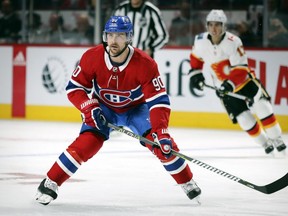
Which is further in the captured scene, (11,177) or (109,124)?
(11,177)

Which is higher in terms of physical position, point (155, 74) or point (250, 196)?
point (155, 74)

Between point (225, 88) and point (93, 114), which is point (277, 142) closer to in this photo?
point (225, 88)

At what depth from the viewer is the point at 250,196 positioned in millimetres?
5844

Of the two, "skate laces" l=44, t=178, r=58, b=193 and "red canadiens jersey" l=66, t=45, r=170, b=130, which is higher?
"red canadiens jersey" l=66, t=45, r=170, b=130

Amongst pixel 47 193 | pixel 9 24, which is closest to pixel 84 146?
pixel 47 193

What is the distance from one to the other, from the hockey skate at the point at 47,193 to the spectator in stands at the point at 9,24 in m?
6.82

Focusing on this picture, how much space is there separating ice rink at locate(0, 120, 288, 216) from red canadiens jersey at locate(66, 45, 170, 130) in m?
0.58

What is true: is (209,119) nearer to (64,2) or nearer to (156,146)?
(64,2)

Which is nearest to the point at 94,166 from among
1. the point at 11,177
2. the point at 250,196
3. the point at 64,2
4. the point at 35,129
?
the point at 11,177

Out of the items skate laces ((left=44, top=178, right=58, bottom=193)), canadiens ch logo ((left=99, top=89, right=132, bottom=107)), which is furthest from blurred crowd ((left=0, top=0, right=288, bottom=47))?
skate laces ((left=44, top=178, right=58, bottom=193))

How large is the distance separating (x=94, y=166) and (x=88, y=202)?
189 cm

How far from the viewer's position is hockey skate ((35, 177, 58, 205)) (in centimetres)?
535

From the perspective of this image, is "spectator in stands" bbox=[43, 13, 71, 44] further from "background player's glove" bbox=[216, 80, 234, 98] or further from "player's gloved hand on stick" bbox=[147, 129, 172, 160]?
"player's gloved hand on stick" bbox=[147, 129, 172, 160]

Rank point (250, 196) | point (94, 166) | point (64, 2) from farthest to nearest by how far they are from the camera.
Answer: point (64, 2) → point (94, 166) → point (250, 196)
